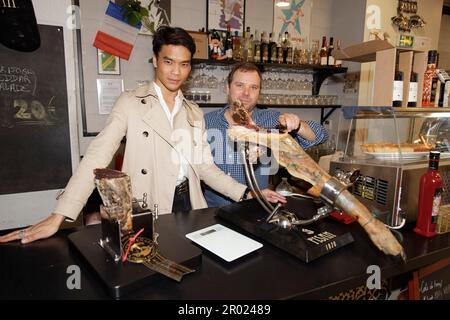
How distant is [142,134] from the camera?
1519mm

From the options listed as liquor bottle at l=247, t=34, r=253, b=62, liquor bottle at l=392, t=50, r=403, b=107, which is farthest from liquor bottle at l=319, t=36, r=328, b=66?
liquor bottle at l=392, t=50, r=403, b=107

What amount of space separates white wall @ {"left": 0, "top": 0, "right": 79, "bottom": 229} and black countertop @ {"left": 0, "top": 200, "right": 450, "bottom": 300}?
149cm

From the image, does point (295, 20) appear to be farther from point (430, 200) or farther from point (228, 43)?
point (430, 200)

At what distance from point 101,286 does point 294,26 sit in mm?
3475

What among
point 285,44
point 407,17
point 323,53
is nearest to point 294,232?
point 285,44

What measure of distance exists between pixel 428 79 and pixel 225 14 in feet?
7.11

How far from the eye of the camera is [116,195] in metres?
0.82

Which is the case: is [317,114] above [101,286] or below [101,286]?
above

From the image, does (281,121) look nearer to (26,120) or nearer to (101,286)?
(101,286)

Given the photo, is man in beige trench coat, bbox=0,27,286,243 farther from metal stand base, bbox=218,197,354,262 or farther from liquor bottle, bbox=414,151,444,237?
liquor bottle, bbox=414,151,444,237

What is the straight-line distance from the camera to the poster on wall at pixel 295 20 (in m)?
3.43

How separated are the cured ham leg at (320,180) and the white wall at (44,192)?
1.72 metres
